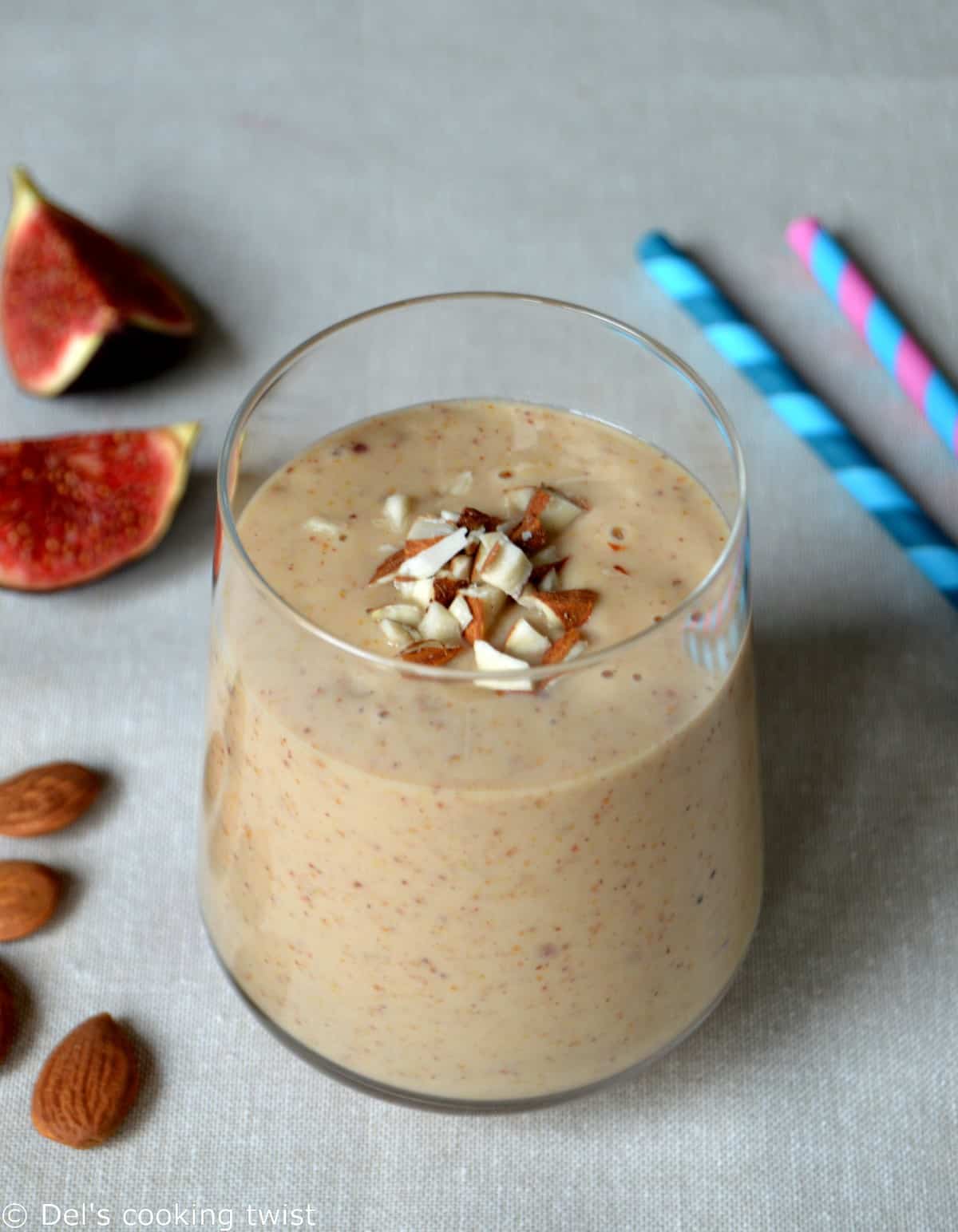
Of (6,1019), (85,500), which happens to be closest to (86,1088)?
(6,1019)

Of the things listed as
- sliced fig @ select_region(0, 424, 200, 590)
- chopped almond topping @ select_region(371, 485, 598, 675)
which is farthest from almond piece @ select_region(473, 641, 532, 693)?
sliced fig @ select_region(0, 424, 200, 590)

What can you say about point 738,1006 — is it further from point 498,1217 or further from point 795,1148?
point 498,1217

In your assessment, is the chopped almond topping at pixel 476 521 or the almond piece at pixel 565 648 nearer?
the almond piece at pixel 565 648

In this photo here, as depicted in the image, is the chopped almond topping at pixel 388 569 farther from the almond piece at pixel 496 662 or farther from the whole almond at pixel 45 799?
the whole almond at pixel 45 799

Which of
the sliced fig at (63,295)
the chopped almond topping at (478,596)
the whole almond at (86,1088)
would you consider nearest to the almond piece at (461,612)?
the chopped almond topping at (478,596)

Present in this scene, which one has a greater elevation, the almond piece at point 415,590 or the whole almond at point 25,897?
the almond piece at point 415,590

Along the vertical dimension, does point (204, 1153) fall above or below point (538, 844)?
below

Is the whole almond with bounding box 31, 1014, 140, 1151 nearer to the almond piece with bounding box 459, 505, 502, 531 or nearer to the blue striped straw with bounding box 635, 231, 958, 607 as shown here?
the almond piece with bounding box 459, 505, 502, 531

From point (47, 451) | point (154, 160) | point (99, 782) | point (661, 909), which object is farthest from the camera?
point (154, 160)

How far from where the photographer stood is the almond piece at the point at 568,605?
1.01m

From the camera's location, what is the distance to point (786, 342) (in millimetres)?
1894

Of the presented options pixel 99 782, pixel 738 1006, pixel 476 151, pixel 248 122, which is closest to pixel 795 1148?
pixel 738 1006

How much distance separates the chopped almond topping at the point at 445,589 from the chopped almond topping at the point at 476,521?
0.22 ft

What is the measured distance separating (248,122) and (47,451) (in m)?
0.67
